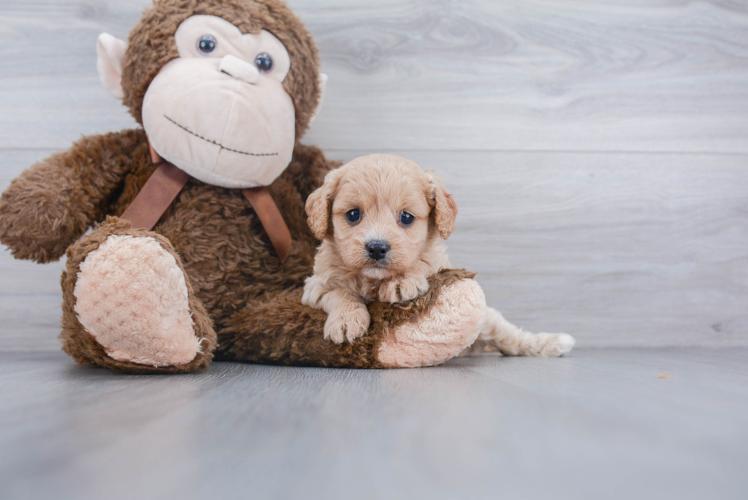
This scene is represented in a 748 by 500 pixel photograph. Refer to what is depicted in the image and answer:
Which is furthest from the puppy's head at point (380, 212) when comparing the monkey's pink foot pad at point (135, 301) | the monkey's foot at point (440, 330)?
the monkey's pink foot pad at point (135, 301)

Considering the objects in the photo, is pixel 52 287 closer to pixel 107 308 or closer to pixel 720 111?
pixel 107 308

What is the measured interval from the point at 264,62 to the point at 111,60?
0.36 m

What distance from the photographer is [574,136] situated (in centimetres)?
151

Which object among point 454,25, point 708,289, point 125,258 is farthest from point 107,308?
point 708,289

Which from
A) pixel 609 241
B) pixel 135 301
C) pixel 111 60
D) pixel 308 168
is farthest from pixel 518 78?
pixel 135 301

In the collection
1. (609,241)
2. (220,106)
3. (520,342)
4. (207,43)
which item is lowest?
(520,342)

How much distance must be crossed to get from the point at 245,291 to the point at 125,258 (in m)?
0.35

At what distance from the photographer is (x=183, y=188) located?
1112mm

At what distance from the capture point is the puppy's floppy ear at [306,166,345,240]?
99 centimetres

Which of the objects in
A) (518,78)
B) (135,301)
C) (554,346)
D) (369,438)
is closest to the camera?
(369,438)

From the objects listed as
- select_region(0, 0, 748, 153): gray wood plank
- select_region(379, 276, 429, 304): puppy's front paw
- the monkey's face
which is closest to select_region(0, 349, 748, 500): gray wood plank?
select_region(379, 276, 429, 304): puppy's front paw

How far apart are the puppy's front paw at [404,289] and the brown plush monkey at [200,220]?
0.02 m

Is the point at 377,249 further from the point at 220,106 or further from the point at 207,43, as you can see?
the point at 207,43

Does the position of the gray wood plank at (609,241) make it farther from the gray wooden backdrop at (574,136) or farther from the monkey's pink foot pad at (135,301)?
the monkey's pink foot pad at (135,301)
